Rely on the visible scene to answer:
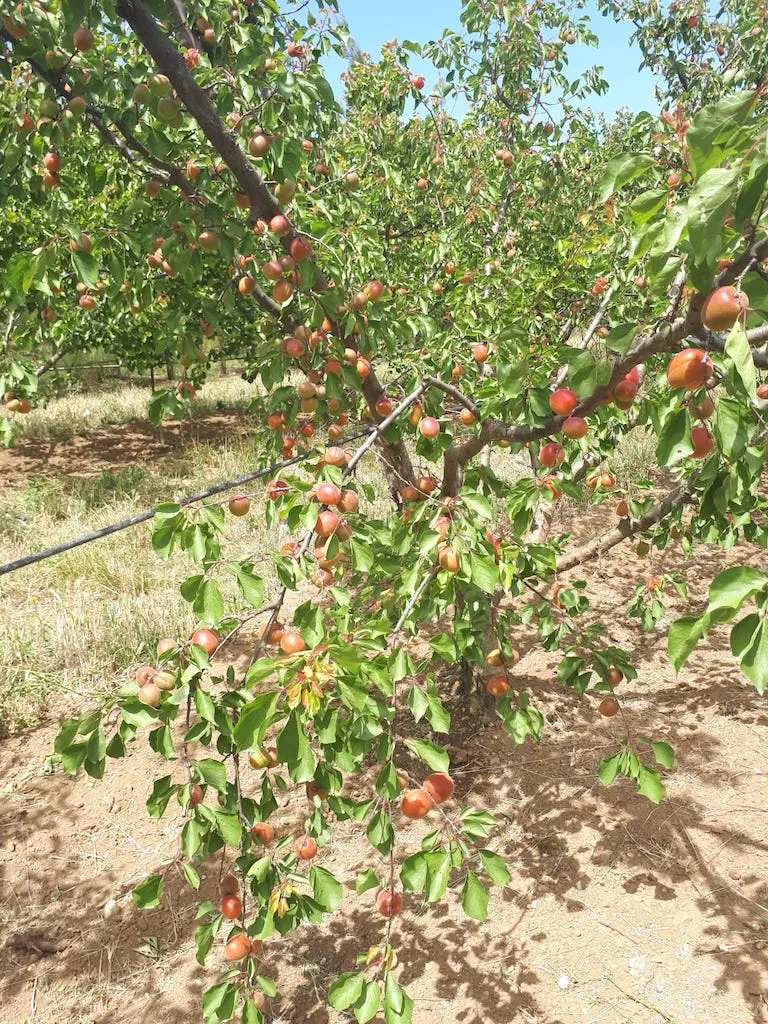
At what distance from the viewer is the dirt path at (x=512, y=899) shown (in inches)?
82.4

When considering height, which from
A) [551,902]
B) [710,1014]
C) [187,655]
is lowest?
[710,1014]

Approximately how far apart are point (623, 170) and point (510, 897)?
98.3 inches

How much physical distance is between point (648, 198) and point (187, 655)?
1248 mm

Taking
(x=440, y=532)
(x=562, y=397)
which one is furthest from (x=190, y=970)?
(x=562, y=397)

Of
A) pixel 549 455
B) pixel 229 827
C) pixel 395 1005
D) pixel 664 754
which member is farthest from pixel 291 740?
pixel 664 754

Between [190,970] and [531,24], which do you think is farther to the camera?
[531,24]

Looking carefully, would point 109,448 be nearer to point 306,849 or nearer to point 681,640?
point 306,849

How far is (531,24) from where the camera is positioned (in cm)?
404

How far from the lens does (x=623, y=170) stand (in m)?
1.16

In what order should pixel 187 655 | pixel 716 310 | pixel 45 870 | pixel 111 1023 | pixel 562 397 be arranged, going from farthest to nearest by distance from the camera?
pixel 45 870, pixel 111 1023, pixel 562 397, pixel 187 655, pixel 716 310

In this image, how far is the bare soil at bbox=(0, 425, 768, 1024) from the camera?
2.09m

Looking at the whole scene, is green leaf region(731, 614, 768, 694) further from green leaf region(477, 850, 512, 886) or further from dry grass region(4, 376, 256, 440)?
dry grass region(4, 376, 256, 440)

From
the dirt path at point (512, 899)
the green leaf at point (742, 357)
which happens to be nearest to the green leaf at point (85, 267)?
the green leaf at point (742, 357)

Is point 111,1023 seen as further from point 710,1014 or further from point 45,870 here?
point 710,1014
